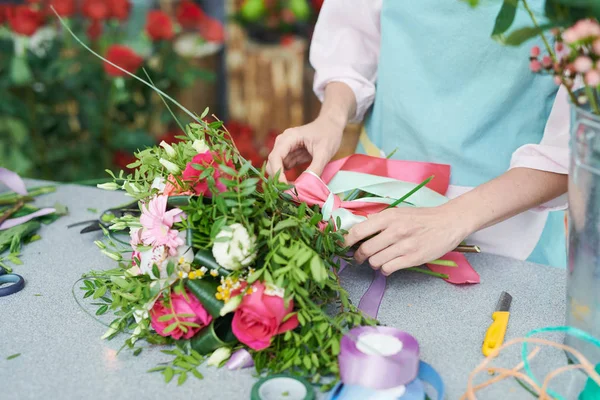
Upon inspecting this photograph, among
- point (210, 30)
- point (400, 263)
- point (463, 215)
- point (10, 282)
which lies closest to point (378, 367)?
point (400, 263)

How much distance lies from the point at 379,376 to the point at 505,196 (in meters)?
0.43

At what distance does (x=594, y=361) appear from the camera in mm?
737

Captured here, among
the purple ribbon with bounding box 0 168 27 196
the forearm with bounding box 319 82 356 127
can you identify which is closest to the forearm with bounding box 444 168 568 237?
the forearm with bounding box 319 82 356 127

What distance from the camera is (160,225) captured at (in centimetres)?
79

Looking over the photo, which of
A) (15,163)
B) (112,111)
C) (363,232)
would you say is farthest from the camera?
(112,111)

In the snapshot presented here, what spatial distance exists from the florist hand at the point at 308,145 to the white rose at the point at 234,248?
0.33 metres

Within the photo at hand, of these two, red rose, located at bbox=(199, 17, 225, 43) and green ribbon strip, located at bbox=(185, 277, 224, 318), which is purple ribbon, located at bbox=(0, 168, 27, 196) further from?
red rose, located at bbox=(199, 17, 225, 43)

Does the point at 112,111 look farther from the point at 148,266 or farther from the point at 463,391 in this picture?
the point at 463,391

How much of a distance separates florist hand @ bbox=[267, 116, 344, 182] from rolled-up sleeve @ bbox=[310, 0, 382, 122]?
16 centimetres

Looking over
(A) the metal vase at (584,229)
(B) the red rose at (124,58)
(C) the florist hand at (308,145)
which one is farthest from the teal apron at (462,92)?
(B) the red rose at (124,58)

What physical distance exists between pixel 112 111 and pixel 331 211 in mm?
1668

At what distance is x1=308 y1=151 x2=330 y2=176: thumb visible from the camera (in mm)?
1093

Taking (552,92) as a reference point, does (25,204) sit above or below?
below

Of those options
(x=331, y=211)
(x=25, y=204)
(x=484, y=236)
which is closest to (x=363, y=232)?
Answer: (x=331, y=211)
